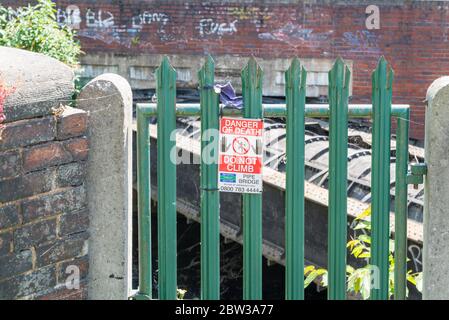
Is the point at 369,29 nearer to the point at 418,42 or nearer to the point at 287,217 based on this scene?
the point at 418,42

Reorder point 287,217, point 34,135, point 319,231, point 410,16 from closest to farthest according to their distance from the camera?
point 34,135, point 287,217, point 319,231, point 410,16

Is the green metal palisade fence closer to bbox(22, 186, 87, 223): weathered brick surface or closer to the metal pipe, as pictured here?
the metal pipe

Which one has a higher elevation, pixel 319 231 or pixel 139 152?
pixel 139 152

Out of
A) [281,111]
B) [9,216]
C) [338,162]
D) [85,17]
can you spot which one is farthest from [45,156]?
[85,17]

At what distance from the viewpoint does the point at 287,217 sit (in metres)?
3.29

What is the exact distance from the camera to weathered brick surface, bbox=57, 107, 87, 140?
10.4 feet

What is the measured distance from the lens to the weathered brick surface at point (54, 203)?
122 inches

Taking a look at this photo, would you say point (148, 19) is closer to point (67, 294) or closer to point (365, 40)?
point (365, 40)

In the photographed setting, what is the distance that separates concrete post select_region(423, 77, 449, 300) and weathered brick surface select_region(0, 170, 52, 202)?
1.47m

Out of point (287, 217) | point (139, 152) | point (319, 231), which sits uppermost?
point (139, 152)

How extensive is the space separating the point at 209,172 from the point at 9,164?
0.78 m

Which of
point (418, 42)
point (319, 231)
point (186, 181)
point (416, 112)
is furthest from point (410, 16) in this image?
point (319, 231)

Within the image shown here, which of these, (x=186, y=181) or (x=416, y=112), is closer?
(x=186, y=181)

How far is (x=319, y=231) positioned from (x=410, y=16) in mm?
6380
